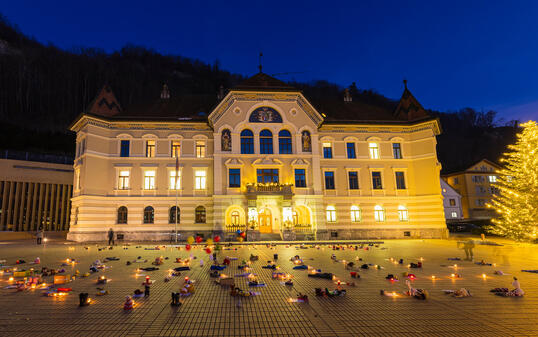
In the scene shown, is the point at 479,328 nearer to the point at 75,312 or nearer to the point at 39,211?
the point at 75,312

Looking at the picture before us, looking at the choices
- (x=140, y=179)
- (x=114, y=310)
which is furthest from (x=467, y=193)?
(x=114, y=310)

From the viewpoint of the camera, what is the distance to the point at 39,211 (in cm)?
4212

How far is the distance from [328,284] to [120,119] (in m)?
31.6

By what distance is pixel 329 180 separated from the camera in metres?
35.0

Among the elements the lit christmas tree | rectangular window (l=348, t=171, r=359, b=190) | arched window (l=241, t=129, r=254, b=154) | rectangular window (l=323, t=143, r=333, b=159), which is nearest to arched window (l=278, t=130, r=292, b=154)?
arched window (l=241, t=129, r=254, b=154)

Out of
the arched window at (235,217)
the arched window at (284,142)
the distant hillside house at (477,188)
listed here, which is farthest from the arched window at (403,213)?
the distant hillside house at (477,188)

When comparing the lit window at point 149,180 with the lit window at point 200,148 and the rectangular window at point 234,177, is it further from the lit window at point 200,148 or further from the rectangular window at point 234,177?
the rectangular window at point 234,177

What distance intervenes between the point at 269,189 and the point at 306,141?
7541 mm

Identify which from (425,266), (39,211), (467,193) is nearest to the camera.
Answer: (425,266)

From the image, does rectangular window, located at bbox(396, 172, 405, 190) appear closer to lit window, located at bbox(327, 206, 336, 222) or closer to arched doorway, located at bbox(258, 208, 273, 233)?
lit window, located at bbox(327, 206, 336, 222)

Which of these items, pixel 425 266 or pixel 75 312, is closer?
pixel 75 312

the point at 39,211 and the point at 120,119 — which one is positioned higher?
the point at 120,119

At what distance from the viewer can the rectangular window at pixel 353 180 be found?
35.2 metres

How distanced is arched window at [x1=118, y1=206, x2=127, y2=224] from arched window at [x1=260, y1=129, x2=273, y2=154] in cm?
1678
